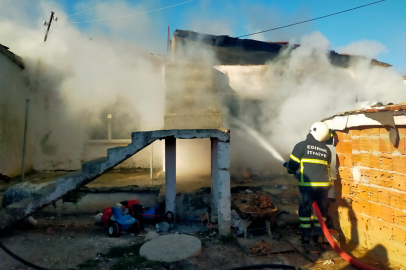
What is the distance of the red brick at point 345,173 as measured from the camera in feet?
16.7

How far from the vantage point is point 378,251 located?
4.47m

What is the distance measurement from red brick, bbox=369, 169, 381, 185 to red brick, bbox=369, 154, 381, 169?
85 mm

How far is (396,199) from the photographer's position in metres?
4.13

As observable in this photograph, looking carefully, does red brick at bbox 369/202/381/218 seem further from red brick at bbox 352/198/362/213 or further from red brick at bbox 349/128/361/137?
red brick at bbox 349/128/361/137

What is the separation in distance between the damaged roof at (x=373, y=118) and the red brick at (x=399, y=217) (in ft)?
4.46

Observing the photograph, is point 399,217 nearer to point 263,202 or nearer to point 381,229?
point 381,229

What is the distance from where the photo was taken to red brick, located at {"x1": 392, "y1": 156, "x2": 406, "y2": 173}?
4000 millimetres

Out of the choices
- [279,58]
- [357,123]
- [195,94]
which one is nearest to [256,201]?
[357,123]

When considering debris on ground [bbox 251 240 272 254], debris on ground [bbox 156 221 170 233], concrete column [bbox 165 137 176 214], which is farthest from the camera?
concrete column [bbox 165 137 176 214]

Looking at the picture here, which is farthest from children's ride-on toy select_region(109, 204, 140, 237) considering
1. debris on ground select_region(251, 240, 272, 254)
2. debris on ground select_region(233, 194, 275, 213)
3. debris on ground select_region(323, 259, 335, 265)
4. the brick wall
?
the brick wall

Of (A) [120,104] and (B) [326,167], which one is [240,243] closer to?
(B) [326,167]

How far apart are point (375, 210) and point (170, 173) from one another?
4.03m

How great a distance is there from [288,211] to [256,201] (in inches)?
33.8

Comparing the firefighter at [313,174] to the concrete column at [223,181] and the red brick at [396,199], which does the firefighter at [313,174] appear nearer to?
the red brick at [396,199]
